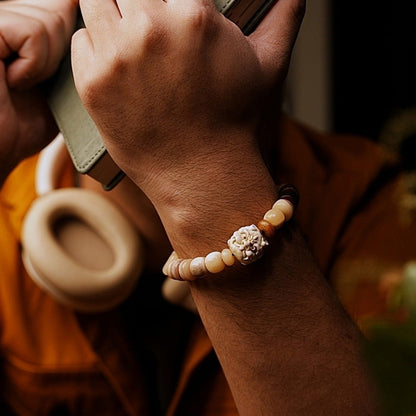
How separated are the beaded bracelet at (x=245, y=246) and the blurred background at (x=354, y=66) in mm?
899

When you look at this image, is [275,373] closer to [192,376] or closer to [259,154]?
[259,154]

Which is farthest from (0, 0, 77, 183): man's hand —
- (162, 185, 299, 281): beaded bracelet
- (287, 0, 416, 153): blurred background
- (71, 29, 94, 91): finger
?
(287, 0, 416, 153): blurred background

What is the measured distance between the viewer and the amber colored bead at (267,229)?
17.7 inches

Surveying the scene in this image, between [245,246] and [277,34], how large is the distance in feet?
0.53

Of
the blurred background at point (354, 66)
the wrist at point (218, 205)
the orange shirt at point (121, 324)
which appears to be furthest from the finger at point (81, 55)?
the blurred background at point (354, 66)

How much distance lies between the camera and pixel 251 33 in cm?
49

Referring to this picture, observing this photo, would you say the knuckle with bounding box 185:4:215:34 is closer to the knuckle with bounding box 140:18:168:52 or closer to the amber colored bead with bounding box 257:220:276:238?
the knuckle with bounding box 140:18:168:52

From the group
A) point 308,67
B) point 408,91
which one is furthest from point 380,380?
point 308,67

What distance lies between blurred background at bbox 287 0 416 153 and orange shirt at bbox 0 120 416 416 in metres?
0.48

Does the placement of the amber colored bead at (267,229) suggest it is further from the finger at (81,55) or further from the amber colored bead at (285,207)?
the finger at (81,55)

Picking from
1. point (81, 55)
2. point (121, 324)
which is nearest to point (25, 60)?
point (81, 55)

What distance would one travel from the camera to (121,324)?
864mm

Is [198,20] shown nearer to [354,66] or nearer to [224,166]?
[224,166]

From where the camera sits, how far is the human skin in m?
0.43
